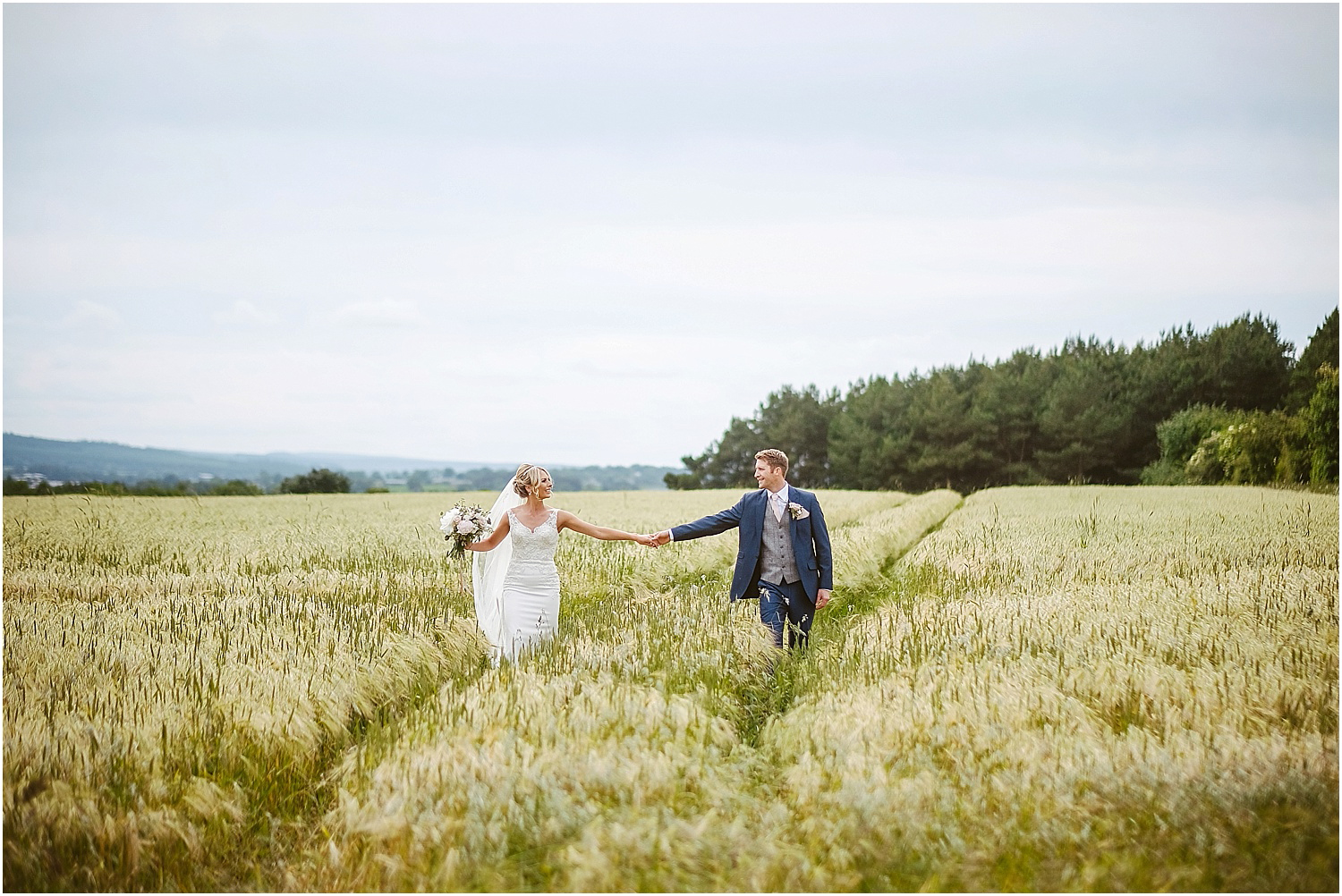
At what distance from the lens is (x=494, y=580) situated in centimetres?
789

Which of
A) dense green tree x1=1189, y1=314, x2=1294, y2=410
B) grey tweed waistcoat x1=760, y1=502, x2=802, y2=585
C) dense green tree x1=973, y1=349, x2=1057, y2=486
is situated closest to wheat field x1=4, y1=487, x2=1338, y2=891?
grey tweed waistcoat x1=760, y1=502, x2=802, y2=585

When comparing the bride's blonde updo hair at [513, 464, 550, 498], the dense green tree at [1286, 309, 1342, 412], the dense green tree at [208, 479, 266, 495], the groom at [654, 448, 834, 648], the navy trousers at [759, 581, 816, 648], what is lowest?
the dense green tree at [208, 479, 266, 495]

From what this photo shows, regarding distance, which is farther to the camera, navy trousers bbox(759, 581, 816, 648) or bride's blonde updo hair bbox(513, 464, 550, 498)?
navy trousers bbox(759, 581, 816, 648)

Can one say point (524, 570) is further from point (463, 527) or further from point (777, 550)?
point (777, 550)

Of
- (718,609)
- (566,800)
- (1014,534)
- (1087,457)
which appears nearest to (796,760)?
(566,800)

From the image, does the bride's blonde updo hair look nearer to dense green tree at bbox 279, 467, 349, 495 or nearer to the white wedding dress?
the white wedding dress

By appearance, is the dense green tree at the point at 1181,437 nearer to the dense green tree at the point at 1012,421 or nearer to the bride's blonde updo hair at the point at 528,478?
the dense green tree at the point at 1012,421

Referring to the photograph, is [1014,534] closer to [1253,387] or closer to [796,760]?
[796,760]

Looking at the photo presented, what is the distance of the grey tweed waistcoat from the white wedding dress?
2.03 metres

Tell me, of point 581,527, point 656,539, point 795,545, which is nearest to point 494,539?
point 581,527

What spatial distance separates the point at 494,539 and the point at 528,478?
0.74 metres

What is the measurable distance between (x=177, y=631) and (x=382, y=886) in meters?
4.17

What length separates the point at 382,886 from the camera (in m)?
4.05

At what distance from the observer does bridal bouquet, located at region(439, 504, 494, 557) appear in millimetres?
7926
